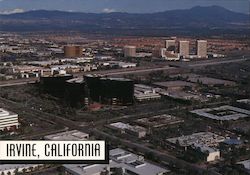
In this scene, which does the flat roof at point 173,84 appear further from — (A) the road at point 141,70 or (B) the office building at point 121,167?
(B) the office building at point 121,167

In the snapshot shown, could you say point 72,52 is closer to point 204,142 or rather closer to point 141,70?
point 141,70

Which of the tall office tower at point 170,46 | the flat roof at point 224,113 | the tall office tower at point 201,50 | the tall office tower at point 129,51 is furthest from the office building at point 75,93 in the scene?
the tall office tower at point 170,46

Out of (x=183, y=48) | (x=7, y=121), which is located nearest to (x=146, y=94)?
(x=7, y=121)

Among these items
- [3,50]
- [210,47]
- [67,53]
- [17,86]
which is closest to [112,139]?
[17,86]

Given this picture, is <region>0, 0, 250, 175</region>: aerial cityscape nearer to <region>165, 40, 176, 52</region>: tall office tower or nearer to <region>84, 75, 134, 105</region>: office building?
<region>84, 75, 134, 105</region>: office building

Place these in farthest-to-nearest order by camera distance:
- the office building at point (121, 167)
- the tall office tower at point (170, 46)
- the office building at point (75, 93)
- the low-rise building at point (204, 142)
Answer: the tall office tower at point (170, 46) < the office building at point (75, 93) < the low-rise building at point (204, 142) < the office building at point (121, 167)

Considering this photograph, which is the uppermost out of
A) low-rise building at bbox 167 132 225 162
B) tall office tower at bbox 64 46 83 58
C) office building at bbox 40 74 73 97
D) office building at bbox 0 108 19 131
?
tall office tower at bbox 64 46 83 58


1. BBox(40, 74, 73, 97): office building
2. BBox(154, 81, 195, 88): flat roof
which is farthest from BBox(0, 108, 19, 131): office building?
BBox(154, 81, 195, 88): flat roof

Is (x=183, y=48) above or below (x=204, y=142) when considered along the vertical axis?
above
